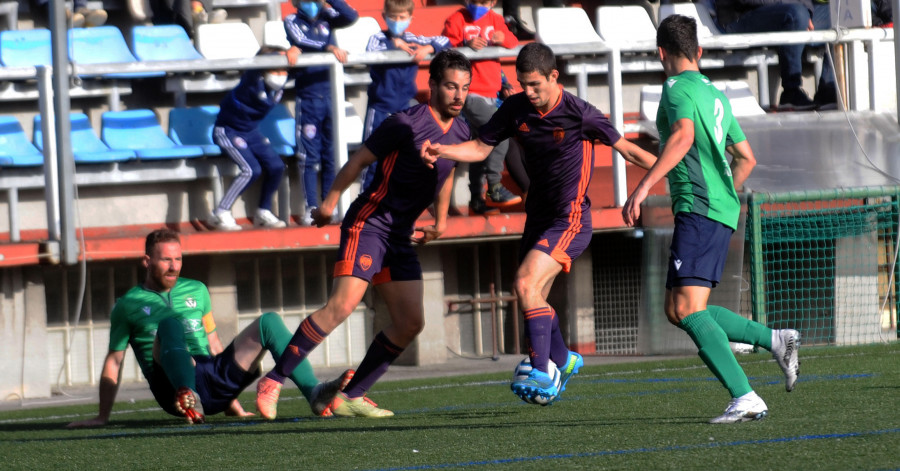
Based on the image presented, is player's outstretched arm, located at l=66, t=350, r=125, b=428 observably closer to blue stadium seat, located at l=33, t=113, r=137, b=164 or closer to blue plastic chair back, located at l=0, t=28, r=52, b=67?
blue stadium seat, located at l=33, t=113, r=137, b=164

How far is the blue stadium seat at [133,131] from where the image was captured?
36.9 feet

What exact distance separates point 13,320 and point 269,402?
4.50 meters

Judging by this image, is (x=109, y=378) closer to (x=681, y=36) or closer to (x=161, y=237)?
(x=161, y=237)

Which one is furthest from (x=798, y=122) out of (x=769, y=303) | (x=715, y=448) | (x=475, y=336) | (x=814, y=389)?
(x=715, y=448)

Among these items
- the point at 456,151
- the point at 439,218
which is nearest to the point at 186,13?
the point at 439,218

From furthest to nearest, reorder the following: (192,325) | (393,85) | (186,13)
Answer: (186,13)
(393,85)
(192,325)

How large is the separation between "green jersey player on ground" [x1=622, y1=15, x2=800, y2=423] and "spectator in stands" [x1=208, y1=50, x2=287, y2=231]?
17.3 feet

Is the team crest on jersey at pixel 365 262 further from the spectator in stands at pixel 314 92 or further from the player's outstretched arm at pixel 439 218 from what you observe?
the spectator in stands at pixel 314 92

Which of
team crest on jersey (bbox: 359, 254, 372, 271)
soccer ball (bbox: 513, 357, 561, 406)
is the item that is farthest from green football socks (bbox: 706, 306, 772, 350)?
team crest on jersey (bbox: 359, 254, 372, 271)

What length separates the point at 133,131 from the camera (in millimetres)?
11375

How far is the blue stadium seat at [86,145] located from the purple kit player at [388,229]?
14.1ft

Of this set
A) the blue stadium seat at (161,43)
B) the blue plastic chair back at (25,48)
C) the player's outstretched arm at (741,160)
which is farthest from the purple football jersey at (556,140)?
the blue plastic chair back at (25,48)

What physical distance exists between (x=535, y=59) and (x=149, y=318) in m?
2.64

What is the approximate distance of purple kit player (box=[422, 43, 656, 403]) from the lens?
6.50 m
